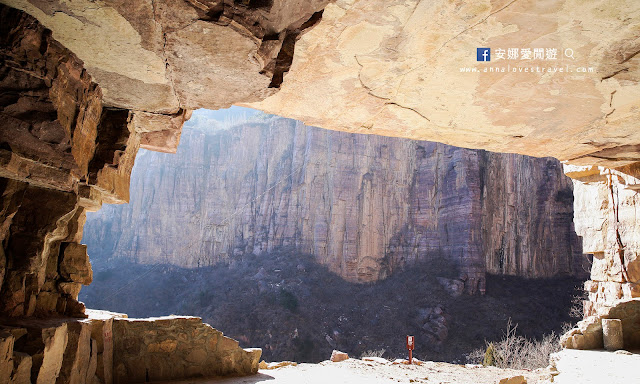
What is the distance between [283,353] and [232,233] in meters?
12.9

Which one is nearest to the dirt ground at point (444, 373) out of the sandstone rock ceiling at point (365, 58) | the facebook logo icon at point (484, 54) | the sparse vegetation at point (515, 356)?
the sandstone rock ceiling at point (365, 58)

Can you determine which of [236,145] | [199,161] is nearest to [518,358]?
[236,145]

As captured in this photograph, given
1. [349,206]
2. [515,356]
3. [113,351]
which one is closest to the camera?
[113,351]

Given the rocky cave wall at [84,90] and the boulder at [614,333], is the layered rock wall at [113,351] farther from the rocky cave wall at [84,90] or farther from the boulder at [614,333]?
the boulder at [614,333]

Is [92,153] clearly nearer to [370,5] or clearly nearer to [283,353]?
[370,5]

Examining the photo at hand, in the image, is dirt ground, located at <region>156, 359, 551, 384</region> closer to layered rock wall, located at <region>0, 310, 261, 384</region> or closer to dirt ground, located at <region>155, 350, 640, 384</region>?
dirt ground, located at <region>155, 350, 640, 384</region>

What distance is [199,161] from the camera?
1406 inches

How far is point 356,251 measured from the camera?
26156 millimetres

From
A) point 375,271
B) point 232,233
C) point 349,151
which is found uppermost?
point 349,151

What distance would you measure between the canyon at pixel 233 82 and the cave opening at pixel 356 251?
1792 cm

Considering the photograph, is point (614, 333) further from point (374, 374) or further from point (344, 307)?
point (344, 307)

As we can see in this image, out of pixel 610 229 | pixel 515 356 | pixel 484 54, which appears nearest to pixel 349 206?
pixel 515 356

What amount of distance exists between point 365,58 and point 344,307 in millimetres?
22214

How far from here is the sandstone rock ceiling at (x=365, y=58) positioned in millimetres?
1970
